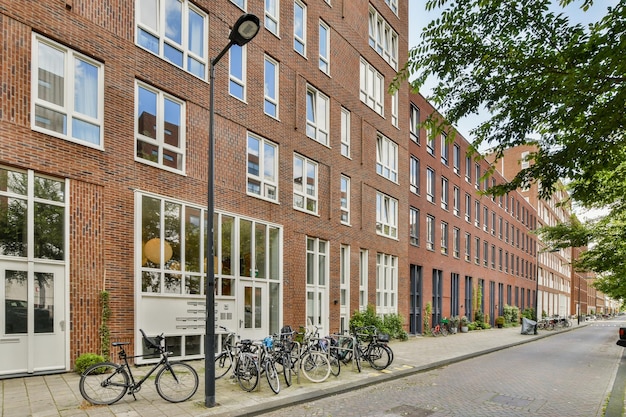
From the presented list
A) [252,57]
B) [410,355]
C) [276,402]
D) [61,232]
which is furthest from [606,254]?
[61,232]

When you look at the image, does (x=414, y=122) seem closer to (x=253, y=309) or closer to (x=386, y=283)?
(x=386, y=283)

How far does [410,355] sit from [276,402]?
29.3 ft

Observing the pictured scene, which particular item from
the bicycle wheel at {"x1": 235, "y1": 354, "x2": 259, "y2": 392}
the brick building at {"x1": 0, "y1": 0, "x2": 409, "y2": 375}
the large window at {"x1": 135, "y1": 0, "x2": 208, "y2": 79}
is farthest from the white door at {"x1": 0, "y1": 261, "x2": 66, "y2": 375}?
the large window at {"x1": 135, "y1": 0, "x2": 208, "y2": 79}

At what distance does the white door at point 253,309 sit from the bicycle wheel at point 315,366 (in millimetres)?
4281

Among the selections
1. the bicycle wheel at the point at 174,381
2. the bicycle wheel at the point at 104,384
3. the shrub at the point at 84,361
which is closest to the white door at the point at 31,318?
the shrub at the point at 84,361

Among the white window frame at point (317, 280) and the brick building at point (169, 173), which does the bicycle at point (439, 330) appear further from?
the white window frame at point (317, 280)

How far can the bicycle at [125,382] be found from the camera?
792 centimetres

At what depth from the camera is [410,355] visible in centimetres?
1655

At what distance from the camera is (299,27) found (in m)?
18.9

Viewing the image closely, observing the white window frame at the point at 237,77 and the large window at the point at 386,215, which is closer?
the white window frame at the point at 237,77

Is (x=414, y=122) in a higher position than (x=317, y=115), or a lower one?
higher

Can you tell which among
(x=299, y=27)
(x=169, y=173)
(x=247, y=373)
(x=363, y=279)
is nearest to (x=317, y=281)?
(x=363, y=279)

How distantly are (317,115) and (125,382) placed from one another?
13.6 m

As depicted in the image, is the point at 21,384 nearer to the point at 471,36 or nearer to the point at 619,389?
the point at 471,36
